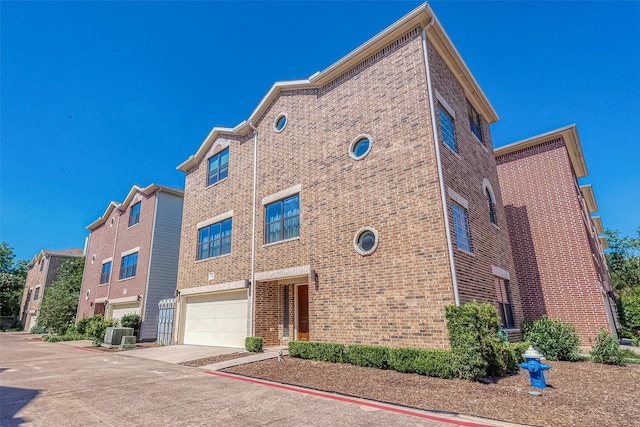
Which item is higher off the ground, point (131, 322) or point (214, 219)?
point (214, 219)

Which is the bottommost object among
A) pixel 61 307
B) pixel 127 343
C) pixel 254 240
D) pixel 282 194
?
pixel 127 343

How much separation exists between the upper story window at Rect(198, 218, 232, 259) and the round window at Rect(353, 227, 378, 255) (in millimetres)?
7451

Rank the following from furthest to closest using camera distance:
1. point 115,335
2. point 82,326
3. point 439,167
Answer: point 82,326, point 115,335, point 439,167

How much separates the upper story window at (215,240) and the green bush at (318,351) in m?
6.43

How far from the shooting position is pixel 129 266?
2338cm

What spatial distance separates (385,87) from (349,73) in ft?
6.34

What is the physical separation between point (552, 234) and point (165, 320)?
19338mm

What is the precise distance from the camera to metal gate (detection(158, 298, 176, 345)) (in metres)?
17.7

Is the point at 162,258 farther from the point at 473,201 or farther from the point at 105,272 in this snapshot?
the point at 473,201

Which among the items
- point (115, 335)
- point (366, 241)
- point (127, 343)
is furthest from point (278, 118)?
point (115, 335)

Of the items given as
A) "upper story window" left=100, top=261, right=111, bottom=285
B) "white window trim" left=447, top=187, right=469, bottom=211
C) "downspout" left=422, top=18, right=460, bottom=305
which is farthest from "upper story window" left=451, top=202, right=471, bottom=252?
"upper story window" left=100, top=261, right=111, bottom=285

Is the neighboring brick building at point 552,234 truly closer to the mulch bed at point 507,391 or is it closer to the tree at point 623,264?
the mulch bed at point 507,391

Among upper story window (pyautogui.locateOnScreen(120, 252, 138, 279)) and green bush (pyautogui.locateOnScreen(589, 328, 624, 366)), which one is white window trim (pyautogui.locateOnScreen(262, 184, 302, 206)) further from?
upper story window (pyautogui.locateOnScreen(120, 252, 138, 279))

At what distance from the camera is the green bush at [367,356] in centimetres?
896
